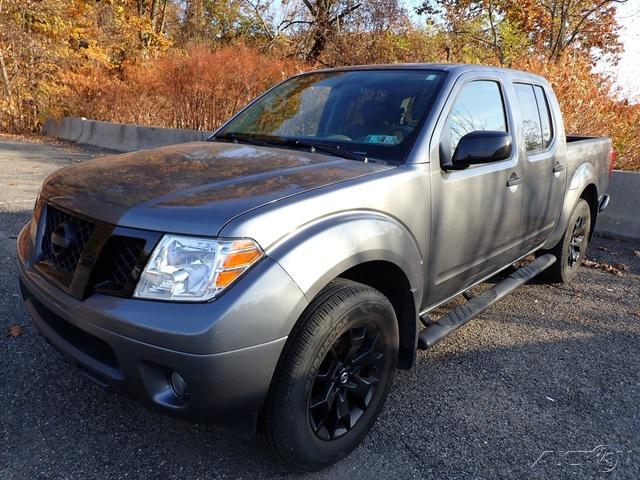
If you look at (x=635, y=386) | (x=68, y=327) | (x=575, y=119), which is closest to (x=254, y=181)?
(x=68, y=327)

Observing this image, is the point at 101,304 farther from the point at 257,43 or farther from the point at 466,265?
the point at 257,43

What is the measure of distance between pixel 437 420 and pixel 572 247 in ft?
9.94

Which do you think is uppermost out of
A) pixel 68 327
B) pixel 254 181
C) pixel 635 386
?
pixel 254 181

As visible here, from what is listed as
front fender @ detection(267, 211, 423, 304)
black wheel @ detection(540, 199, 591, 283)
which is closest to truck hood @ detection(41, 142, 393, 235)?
front fender @ detection(267, 211, 423, 304)

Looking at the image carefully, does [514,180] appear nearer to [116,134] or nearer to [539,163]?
[539,163]

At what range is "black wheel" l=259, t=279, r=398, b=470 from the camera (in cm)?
202

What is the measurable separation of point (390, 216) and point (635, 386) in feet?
6.79

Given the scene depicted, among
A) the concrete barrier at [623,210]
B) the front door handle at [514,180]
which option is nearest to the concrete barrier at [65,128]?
the concrete barrier at [623,210]

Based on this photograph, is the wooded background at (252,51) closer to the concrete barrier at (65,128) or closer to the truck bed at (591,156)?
the concrete barrier at (65,128)

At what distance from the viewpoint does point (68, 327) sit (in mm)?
2227

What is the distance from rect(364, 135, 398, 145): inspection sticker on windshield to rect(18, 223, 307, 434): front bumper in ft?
4.03

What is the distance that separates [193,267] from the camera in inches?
73.0

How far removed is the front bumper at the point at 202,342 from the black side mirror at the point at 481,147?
1.30 metres

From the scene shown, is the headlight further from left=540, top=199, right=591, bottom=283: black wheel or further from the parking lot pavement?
left=540, top=199, right=591, bottom=283: black wheel
